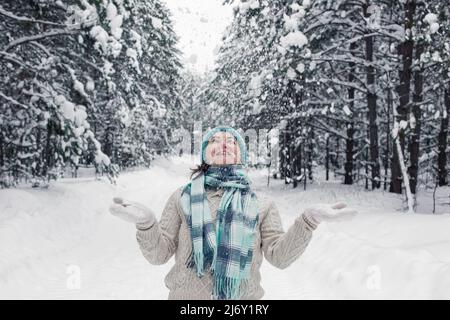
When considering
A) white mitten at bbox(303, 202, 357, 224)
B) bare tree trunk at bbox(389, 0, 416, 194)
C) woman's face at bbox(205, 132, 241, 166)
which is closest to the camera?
white mitten at bbox(303, 202, 357, 224)

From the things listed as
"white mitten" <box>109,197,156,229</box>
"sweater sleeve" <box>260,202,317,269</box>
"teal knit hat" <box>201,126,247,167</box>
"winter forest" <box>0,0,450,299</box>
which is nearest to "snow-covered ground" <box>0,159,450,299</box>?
"winter forest" <box>0,0,450,299</box>

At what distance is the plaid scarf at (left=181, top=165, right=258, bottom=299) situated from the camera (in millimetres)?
2393

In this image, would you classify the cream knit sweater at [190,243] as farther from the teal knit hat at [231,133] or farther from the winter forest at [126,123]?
the winter forest at [126,123]

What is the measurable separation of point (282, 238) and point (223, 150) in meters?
0.57

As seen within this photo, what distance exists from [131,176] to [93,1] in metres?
17.4

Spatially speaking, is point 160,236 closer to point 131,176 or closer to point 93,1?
point 93,1

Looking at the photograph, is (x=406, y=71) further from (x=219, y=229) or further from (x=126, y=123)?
(x=219, y=229)

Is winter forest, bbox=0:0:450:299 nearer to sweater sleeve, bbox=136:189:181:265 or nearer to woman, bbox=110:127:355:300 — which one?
woman, bbox=110:127:355:300

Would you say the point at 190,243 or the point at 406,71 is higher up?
the point at 406,71

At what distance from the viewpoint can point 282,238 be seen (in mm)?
2502

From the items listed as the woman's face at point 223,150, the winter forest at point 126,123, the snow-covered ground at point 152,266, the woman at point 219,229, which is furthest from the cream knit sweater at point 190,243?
the winter forest at point 126,123

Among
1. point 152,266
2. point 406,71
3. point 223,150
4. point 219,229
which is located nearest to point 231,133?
point 223,150

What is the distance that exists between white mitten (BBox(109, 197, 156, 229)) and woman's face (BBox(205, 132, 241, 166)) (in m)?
0.48

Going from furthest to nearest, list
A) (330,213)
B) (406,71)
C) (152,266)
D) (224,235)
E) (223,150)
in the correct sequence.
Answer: (406,71) → (152,266) → (223,150) → (224,235) → (330,213)
